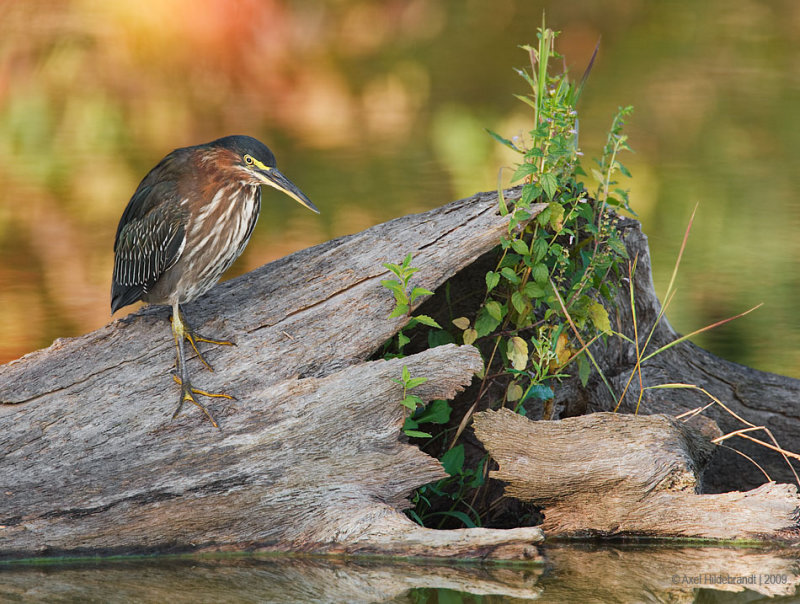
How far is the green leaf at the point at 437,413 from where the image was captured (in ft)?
10.5

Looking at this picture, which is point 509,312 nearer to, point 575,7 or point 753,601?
point 753,601

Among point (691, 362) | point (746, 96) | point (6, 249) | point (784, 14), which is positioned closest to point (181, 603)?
point (691, 362)

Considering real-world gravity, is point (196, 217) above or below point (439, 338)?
above

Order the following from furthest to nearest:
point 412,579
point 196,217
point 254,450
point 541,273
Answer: point 196,217, point 541,273, point 254,450, point 412,579

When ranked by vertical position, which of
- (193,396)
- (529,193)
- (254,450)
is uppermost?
(529,193)

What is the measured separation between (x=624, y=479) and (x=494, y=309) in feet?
2.07

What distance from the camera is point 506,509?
11.1ft

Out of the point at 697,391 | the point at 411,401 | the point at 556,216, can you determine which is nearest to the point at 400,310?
the point at 411,401

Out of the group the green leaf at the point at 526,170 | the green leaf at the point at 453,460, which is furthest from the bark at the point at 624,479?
the green leaf at the point at 526,170

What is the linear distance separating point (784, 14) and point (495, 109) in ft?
23.6

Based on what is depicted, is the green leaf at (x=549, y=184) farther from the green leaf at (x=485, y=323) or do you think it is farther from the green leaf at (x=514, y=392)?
the green leaf at (x=514, y=392)

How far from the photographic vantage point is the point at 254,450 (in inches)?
119

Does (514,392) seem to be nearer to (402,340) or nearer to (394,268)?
(402,340)

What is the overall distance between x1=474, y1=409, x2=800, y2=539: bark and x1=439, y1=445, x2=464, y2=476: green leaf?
194 millimetres
